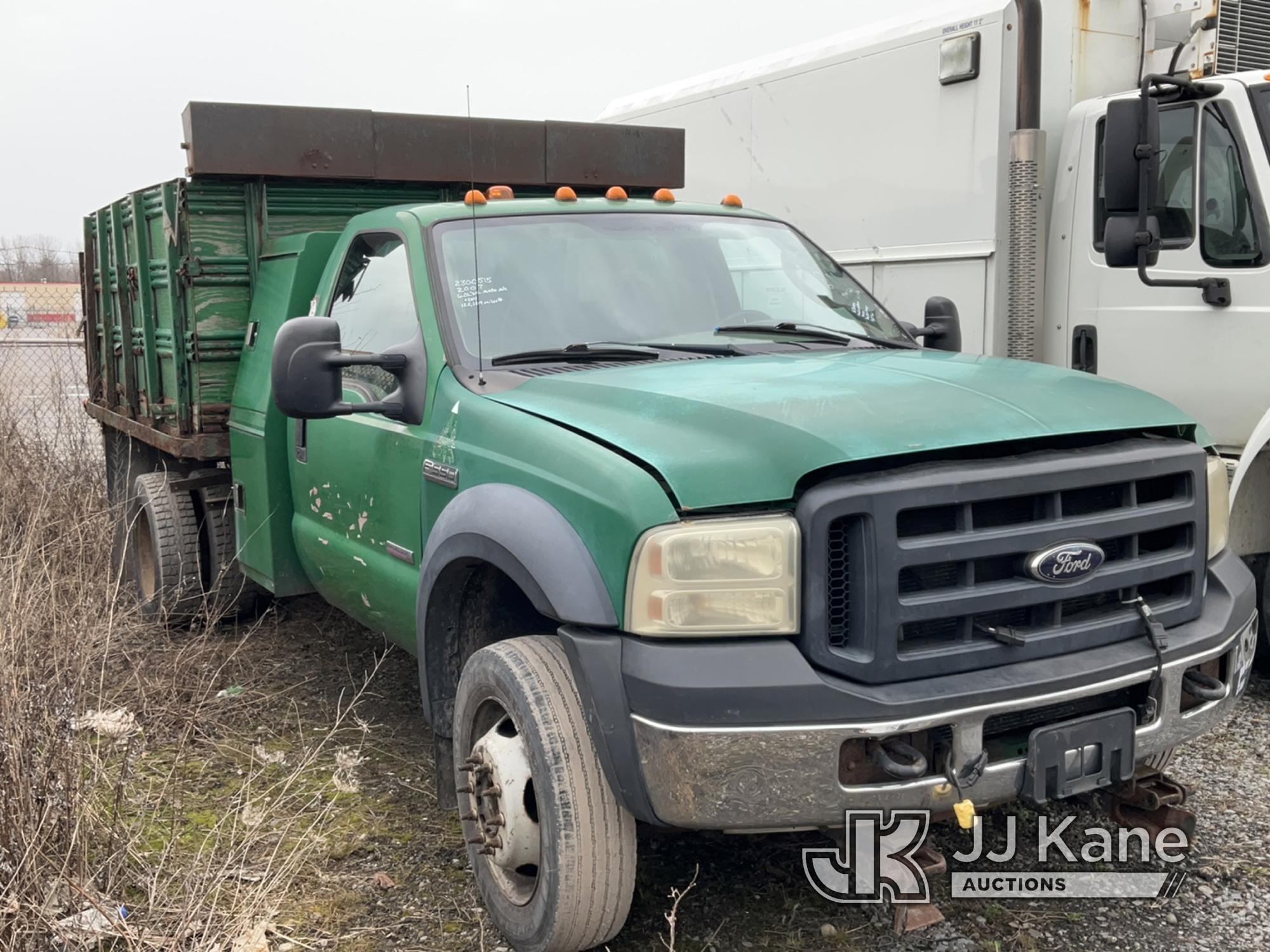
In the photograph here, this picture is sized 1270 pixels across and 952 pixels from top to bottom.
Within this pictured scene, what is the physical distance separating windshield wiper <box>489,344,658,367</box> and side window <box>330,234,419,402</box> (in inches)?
15.8

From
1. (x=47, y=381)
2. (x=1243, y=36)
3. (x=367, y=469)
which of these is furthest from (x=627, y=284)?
(x=47, y=381)

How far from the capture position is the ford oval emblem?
271cm

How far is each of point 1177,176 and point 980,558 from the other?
3360 millimetres

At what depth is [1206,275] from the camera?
520 cm

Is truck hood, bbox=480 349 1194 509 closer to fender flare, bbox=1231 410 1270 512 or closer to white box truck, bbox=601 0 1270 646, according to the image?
fender flare, bbox=1231 410 1270 512

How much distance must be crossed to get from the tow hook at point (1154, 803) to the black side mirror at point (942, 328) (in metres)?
1.72

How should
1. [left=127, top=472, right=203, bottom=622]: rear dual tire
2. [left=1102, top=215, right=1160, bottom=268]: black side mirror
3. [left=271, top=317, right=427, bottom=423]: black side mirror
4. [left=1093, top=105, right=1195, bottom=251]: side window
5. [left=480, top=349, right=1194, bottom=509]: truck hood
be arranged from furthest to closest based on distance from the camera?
[left=127, top=472, right=203, bottom=622]: rear dual tire < [left=1093, top=105, right=1195, bottom=251]: side window < [left=1102, top=215, right=1160, bottom=268]: black side mirror < [left=271, top=317, right=427, bottom=423]: black side mirror < [left=480, top=349, right=1194, bottom=509]: truck hood

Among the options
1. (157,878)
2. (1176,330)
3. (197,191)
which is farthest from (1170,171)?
(157,878)

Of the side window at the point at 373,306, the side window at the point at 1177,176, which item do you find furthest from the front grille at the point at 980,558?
the side window at the point at 1177,176

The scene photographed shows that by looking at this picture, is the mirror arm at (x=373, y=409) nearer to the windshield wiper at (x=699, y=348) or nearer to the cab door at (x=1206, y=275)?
the windshield wiper at (x=699, y=348)

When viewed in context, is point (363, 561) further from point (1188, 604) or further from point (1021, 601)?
point (1188, 604)

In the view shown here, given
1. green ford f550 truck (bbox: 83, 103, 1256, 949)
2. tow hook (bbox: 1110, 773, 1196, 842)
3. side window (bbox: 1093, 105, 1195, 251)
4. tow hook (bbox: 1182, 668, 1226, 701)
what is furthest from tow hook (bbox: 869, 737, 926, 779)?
side window (bbox: 1093, 105, 1195, 251)

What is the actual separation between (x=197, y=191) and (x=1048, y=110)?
403 centimetres

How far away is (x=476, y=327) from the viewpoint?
373cm
